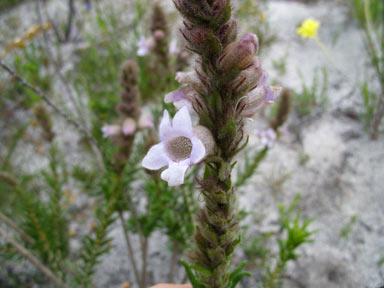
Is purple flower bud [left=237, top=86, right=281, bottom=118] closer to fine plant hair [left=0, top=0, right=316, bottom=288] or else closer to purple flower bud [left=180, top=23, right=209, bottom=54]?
fine plant hair [left=0, top=0, right=316, bottom=288]

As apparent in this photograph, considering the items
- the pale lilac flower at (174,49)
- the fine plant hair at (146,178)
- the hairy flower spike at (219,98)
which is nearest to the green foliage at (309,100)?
the fine plant hair at (146,178)

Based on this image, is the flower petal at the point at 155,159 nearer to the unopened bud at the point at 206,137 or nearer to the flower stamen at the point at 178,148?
the flower stamen at the point at 178,148

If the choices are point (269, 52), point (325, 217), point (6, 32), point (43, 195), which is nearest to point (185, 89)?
point (325, 217)

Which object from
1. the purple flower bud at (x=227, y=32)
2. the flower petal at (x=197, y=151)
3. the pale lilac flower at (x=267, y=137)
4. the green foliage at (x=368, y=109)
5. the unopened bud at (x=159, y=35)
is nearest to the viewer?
the flower petal at (x=197, y=151)

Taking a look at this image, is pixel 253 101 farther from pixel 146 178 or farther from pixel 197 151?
pixel 146 178

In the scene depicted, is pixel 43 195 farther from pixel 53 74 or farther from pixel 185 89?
pixel 185 89

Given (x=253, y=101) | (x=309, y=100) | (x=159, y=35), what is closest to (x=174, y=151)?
(x=253, y=101)

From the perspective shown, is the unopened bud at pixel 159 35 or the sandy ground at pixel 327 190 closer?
the sandy ground at pixel 327 190
